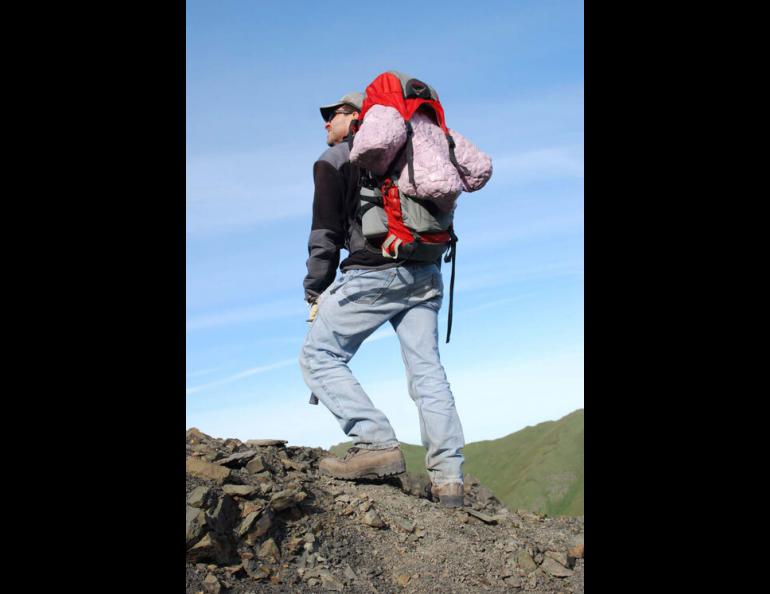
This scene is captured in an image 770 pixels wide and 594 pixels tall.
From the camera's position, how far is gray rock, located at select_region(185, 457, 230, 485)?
609 centimetres

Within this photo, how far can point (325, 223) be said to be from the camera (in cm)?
660

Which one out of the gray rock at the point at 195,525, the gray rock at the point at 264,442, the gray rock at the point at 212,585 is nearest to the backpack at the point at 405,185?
the gray rock at the point at 264,442

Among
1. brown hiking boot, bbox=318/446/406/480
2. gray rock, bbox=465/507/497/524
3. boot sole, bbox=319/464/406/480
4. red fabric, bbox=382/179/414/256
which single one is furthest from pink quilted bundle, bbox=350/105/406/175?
gray rock, bbox=465/507/497/524

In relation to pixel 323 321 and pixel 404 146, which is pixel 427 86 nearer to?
pixel 404 146

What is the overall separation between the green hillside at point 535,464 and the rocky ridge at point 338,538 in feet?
17.4

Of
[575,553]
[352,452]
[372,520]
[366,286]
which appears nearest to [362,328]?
[366,286]

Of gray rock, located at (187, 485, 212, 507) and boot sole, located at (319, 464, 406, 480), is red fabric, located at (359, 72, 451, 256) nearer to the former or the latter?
boot sole, located at (319, 464, 406, 480)

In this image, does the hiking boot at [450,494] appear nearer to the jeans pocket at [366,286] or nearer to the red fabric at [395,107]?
the jeans pocket at [366,286]

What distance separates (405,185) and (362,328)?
1398mm

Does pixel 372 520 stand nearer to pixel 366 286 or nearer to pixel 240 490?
pixel 240 490

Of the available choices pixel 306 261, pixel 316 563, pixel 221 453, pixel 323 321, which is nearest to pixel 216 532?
pixel 316 563

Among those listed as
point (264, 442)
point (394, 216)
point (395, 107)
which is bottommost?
point (264, 442)

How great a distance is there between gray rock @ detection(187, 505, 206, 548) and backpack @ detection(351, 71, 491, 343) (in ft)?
8.77

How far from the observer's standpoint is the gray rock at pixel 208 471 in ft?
20.0
